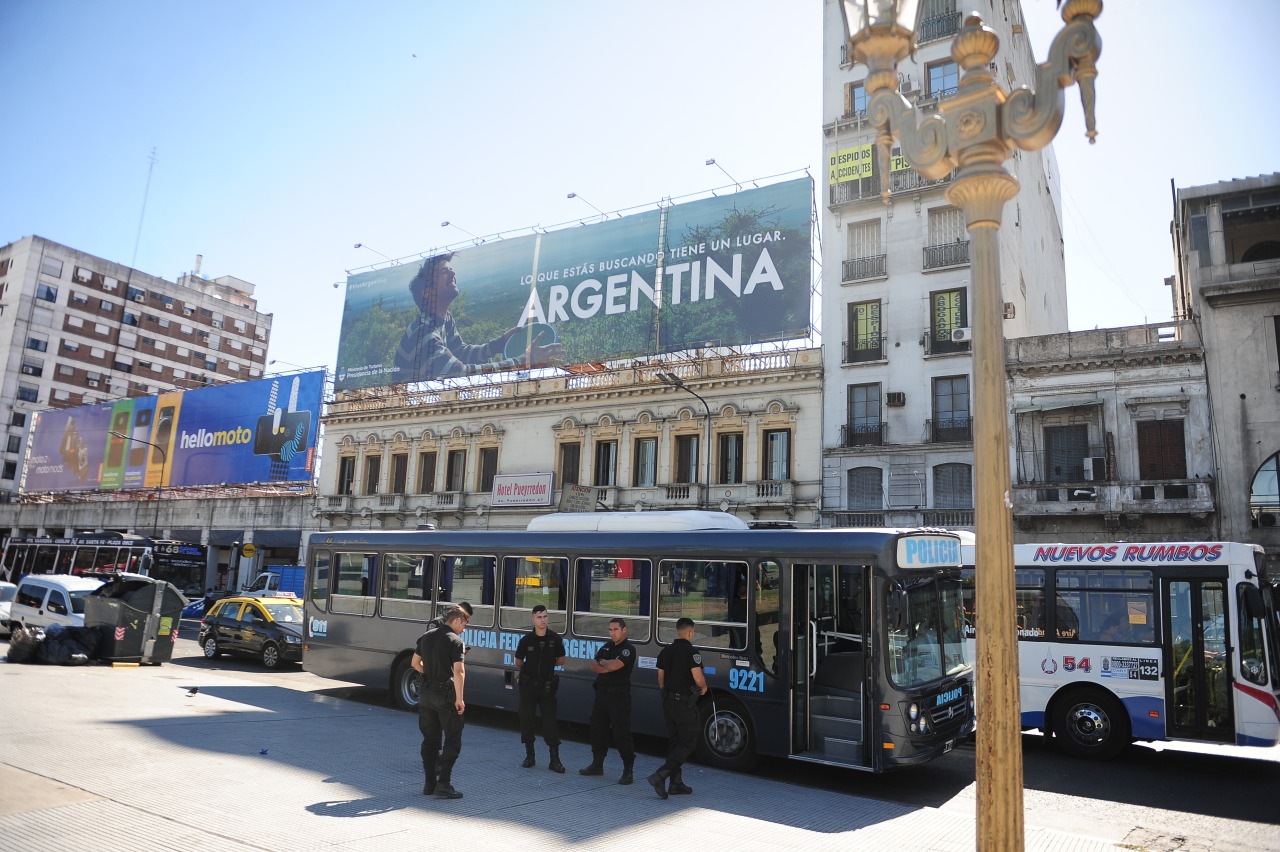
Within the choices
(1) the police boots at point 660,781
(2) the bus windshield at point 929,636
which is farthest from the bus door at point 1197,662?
(1) the police boots at point 660,781

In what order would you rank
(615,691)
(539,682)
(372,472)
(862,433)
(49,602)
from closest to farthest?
(615,691), (539,682), (49,602), (862,433), (372,472)

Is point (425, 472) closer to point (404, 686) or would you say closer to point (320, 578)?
point (320, 578)

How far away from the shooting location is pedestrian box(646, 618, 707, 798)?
28.6 ft

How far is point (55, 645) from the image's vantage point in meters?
17.2

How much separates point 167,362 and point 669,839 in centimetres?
8578

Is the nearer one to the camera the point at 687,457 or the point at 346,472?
the point at 687,457

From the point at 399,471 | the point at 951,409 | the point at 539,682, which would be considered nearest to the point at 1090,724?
the point at 539,682

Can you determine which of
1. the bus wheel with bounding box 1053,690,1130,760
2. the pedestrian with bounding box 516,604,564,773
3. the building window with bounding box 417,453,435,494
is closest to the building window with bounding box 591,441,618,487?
the building window with bounding box 417,453,435,494

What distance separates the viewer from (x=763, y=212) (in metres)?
32.8

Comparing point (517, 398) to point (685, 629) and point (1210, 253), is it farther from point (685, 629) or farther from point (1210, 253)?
point (685, 629)

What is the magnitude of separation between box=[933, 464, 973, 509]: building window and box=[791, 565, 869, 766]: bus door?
17.8 m

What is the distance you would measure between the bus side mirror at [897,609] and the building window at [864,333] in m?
21.0

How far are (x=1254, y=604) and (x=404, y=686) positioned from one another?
1233 cm

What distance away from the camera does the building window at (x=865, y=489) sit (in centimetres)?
2852
